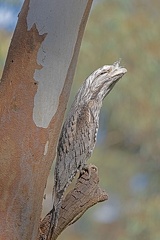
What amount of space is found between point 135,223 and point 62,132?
108 inches

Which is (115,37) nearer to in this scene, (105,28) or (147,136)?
(105,28)

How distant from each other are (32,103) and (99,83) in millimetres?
259

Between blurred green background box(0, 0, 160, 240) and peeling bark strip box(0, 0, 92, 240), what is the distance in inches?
80.0

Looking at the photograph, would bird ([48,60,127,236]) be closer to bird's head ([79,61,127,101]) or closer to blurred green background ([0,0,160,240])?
bird's head ([79,61,127,101])

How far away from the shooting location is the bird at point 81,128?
66.2 inches

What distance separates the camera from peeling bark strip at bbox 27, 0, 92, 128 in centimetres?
154

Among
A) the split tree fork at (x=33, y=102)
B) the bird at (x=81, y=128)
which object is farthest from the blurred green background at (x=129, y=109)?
the split tree fork at (x=33, y=102)

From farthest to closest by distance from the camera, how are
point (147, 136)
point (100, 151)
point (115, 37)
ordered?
point (100, 151) → point (147, 136) → point (115, 37)

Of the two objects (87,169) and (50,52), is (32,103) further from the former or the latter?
(87,169)

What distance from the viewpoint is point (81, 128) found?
1734 millimetres

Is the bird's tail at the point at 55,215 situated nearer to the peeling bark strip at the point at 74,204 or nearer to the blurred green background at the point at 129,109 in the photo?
the peeling bark strip at the point at 74,204

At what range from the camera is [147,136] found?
4.82 meters

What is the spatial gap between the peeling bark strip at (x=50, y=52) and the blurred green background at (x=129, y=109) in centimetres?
203

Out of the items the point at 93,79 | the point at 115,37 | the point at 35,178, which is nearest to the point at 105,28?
the point at 115,37
